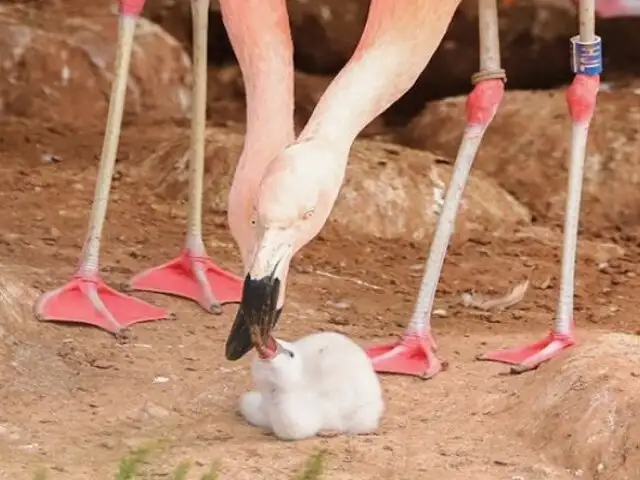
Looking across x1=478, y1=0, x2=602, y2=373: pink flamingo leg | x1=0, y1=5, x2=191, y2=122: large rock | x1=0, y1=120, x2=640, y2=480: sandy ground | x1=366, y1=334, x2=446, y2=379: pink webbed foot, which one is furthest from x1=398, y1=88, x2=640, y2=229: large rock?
x1=366, y1=334, x2=446, y2=379: pink webbed foot

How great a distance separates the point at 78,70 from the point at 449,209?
9.13 ft

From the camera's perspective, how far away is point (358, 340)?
339 cm

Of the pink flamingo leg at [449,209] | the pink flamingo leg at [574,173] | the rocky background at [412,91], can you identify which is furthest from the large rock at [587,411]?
the rocky background at [412,91]

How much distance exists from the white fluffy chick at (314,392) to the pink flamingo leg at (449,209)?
1.05 ft

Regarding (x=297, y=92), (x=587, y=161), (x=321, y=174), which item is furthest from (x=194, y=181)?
(x=297, y=92)

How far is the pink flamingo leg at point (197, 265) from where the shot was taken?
3.56 meters

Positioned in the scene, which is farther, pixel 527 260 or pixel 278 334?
pixel 527 260

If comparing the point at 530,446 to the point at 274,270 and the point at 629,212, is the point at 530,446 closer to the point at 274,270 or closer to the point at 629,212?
the point at 274,270

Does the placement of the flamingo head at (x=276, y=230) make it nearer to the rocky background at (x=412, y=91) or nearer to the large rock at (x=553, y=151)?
the rocky background at (x=412, y=91)

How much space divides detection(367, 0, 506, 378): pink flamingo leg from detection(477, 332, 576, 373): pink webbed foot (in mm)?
141

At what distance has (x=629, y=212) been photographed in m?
4.89

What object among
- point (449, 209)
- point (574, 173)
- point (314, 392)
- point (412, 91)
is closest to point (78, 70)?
point (412, 91)

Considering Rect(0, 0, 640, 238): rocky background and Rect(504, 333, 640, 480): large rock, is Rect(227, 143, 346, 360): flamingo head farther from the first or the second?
Rect(0, 0, 640, 238): rocky background

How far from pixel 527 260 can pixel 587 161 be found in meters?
0.72
